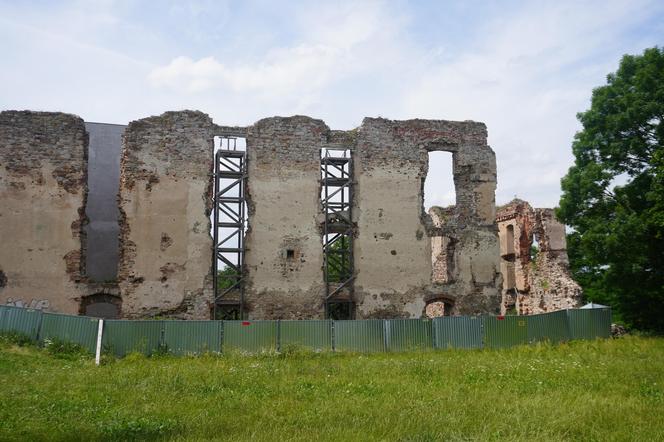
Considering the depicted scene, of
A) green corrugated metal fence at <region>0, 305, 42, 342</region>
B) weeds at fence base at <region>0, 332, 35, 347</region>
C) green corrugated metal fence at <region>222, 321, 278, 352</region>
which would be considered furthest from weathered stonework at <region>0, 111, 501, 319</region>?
green corrugated metal fence at <region>222, 321, 278, 352</region>

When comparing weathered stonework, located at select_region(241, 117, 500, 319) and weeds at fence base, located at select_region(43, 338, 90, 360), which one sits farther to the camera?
weathered stonework, located at select_region(241, 117, 500, 319)

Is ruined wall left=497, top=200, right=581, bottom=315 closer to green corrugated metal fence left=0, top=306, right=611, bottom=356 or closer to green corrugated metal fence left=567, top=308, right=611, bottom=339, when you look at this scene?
green corrugated metal fence left=567, top=308, right=611, bottom=339

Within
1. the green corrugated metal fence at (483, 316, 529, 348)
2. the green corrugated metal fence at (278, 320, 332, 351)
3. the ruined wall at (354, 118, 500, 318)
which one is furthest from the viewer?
the ruined wall at (354, 118, 500, 318)

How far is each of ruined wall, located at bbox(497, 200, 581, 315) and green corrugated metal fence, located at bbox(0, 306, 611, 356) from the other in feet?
17.3

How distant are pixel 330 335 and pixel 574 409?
775 centimetres

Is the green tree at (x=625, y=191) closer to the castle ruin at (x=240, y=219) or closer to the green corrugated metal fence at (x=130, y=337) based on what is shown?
the castle ruin at (x=240, y=219)

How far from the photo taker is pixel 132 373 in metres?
11.3

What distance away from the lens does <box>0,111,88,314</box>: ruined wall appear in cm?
1809

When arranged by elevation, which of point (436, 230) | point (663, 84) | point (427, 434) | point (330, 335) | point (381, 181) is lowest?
point (427, 434)

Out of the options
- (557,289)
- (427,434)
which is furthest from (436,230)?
(427,434)

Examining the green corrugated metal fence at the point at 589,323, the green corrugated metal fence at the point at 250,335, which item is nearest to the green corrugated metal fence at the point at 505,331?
the green corrugated metal fence at the point at 589,323

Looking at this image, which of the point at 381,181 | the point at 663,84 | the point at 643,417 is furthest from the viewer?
the point at 381,181

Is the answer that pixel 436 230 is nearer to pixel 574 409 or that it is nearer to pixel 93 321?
pixel 93 321

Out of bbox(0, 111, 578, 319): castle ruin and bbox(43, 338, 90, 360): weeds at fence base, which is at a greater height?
bbox(0, 111, 578, 319): castle ruin
